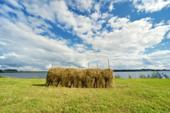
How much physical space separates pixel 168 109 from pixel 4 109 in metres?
6.32

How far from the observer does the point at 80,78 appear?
14.3 m

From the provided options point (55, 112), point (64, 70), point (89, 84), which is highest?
point (64, 70)

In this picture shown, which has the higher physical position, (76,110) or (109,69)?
(109,69)

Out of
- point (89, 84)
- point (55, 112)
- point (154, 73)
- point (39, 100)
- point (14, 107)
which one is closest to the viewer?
point (55, 112)

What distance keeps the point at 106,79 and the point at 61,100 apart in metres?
6.44

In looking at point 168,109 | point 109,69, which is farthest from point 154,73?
point 168,109

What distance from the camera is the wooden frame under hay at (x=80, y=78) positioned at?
14125 millimetres

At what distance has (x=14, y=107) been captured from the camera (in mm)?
7336

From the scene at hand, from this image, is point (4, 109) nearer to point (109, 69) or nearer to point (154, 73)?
point (109, 69)

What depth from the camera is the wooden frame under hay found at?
14125 mm

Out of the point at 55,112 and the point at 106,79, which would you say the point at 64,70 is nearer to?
the point at 106,79

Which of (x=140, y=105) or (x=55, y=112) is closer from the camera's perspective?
(x=55, y=112)

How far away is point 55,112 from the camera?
22.5 feet

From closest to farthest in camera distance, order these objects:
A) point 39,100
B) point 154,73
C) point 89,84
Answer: point 39,100, point 89,84, point 154,73
